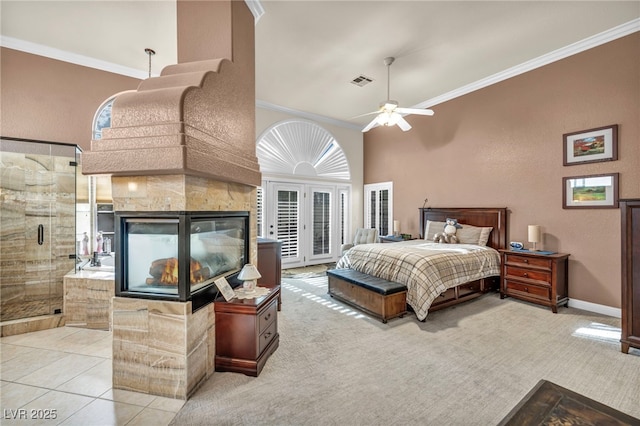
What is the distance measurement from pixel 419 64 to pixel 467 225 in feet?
9.27

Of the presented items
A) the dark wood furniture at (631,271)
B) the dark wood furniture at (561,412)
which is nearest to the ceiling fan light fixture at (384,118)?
the dark wood furniture at (631,271)

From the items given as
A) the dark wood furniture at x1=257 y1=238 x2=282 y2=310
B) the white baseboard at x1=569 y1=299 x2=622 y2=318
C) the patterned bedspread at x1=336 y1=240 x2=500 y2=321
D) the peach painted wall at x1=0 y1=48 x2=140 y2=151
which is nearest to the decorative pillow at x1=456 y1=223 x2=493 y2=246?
the patterned bedspread at x1=336 y1=240 x2=500 y2=321

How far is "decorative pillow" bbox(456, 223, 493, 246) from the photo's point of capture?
4.52 meters

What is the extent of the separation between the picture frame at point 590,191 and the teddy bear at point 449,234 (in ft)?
4.80

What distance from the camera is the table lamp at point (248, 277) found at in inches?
94.6

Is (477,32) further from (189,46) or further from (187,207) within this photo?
(187,207)

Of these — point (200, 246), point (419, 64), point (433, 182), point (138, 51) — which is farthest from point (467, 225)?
point (138, 51)

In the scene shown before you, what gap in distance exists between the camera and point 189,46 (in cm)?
265

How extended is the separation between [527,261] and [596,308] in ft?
3.02

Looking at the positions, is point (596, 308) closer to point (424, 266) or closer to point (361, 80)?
point (424, 266)

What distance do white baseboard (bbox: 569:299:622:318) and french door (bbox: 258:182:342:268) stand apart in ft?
14.6

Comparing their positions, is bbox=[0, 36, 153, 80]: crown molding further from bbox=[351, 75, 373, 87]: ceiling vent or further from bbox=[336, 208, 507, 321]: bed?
bbox=[336, 208, 507, 321]: bed

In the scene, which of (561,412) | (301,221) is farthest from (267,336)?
(301,221)

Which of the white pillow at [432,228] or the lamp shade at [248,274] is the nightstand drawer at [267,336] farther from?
the white pillow at [432,228]
